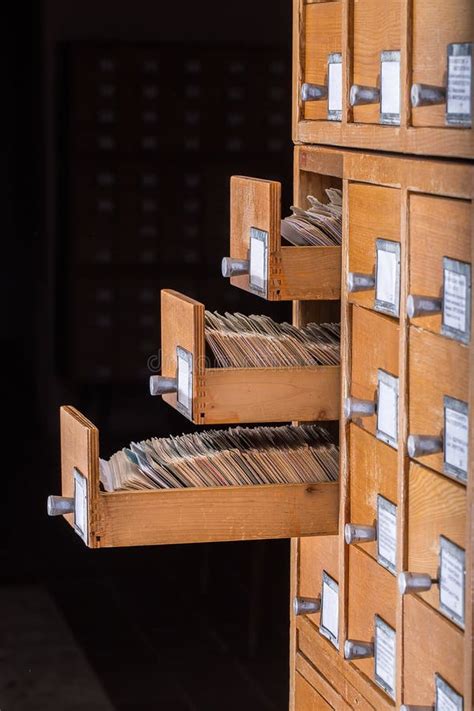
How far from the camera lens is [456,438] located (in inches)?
72.8

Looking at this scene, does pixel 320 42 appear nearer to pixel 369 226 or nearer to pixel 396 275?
pixel 369 226

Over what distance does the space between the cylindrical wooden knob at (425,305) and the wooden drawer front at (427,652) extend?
393mm

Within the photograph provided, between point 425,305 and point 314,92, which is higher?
point 314,92

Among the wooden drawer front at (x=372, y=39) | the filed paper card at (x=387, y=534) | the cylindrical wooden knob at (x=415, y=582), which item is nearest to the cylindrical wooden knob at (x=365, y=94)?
the wooden drawer front at (x=372, y=39)

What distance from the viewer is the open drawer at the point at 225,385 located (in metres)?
2.21

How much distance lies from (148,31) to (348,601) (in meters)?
1.68

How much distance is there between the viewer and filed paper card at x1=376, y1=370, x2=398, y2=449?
2.04m

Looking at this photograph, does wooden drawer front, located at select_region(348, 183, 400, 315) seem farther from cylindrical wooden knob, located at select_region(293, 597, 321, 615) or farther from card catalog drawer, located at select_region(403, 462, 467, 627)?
cylindrical wooden knob, located at select_region(293, 597, 321, 615)

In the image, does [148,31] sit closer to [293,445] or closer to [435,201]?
[293,445]

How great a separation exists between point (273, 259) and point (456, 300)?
0.47 metres

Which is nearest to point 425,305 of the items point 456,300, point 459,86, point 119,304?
point 456,300

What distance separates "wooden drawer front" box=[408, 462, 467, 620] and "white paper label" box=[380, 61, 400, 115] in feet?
1.59

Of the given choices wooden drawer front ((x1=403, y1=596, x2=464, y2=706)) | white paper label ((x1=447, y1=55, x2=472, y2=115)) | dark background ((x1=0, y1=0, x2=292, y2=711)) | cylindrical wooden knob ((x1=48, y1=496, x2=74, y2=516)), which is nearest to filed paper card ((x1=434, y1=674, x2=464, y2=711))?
wooden drawer front ((x1=403, y1=596, x2=464, y2=706))

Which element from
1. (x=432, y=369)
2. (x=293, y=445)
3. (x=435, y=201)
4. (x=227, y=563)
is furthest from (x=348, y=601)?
(x=227, y=563)
